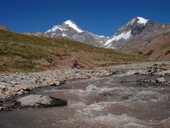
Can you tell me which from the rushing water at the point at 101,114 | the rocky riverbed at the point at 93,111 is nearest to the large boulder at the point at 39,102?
the rocky riverbed at the point at 93,111

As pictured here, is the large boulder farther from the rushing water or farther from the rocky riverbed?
the rushing water

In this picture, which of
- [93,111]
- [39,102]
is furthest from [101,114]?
[39,102]

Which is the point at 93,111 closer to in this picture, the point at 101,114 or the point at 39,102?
the point at 101,114

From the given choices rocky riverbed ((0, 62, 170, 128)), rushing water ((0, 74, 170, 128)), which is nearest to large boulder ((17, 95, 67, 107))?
rocky riverbed ((0, 62, 170, 128))

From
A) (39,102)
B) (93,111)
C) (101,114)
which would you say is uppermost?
(39,102)

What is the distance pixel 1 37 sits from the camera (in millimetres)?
81688

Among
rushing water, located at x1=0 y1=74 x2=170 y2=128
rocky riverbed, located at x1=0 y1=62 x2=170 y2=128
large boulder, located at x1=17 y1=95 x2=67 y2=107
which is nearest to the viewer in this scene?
rushing water, located at x1=0 y1=74 x2=170 y2=128

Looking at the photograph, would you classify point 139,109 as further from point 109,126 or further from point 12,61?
point 12,61

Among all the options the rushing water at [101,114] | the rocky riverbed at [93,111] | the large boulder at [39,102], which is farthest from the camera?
the large boulder at [39,102]

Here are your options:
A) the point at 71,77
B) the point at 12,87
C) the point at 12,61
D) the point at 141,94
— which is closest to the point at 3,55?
the point at 12,61

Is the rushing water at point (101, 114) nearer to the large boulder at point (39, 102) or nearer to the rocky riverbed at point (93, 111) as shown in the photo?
the rocky riverbed at point (93, 111)

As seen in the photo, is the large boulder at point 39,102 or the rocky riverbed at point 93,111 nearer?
the rocky riverbed at point 93,111

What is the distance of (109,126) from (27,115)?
19.0 ft

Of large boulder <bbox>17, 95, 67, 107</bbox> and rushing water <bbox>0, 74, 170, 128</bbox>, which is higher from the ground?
large boulder <bbox>17, 95, 67, 107</bbox>
